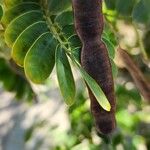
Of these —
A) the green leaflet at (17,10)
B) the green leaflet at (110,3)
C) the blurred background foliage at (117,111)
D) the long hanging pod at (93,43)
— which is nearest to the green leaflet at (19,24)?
the green leaflet at (17,10)

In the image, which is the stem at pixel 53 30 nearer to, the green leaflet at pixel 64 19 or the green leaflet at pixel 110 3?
the green leaflet at pixel 64 19

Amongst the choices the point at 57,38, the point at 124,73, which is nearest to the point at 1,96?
the point at 124,73

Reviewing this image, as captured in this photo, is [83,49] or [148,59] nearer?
[83,49]

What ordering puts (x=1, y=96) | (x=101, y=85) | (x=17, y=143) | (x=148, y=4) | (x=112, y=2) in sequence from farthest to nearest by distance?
(x=1, y=96) < (x=17, y=143) < (x=112, y=2) < (x=148, y=4) < (x=101, y=85)

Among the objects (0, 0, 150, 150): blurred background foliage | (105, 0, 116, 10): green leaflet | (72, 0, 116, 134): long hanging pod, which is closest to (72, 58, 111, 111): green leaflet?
(72, 0, 116, 134): long hanging pod

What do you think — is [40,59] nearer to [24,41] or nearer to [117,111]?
[24,41]

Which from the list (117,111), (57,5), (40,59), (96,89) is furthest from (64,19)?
(117,111)

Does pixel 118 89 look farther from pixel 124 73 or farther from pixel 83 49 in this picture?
pixel 83 49
